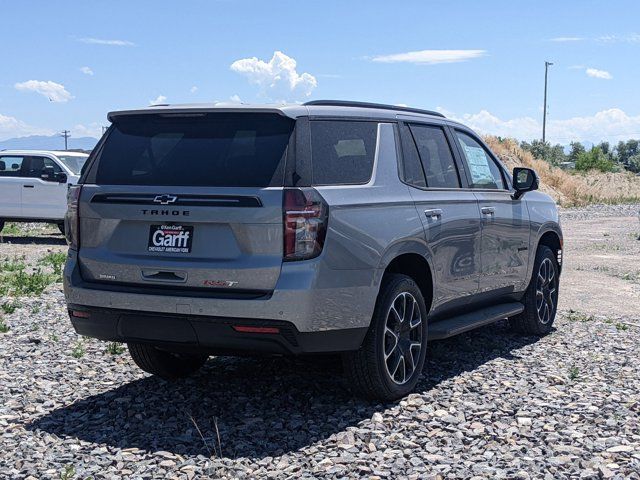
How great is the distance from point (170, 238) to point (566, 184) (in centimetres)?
4577

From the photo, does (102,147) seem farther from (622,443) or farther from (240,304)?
(622,443)

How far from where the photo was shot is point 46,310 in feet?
33.5

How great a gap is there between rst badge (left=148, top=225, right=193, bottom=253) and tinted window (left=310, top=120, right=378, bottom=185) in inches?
34.2

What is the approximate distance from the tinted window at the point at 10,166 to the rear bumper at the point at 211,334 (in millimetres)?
→ 15939

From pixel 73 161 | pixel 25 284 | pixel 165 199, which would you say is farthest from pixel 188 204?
pixel 73 161

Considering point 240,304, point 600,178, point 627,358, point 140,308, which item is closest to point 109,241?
point 140,308

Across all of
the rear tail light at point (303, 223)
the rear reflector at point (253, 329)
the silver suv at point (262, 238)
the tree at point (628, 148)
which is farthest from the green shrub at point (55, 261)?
the tree at point (628, 148)

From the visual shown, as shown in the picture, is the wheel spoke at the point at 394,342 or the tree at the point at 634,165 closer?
the wheel spoke at the point at 394,342

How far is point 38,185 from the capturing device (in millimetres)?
20359

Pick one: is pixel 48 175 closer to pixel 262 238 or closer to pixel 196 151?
pixel 196 151

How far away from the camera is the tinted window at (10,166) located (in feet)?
68.3

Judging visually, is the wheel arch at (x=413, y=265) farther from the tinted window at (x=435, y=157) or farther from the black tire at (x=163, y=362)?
the black tire at (x=163, y=362)

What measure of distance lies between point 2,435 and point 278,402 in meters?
1.83

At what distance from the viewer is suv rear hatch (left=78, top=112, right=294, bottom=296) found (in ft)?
17.9
